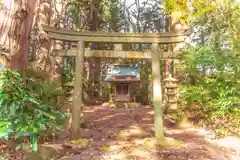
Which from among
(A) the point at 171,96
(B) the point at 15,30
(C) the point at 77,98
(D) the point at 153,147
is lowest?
(D) the point at 153,147

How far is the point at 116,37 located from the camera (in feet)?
19.5

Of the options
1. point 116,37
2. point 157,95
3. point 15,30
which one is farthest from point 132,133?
point 15,30

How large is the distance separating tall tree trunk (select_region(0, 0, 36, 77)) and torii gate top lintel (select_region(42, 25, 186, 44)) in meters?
2.10

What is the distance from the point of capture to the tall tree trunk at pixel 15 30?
11.6 feet

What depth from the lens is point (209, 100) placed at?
7.54m

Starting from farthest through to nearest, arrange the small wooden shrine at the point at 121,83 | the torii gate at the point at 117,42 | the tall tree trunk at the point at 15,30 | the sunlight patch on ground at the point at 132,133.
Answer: the small wooden shrine at the point at 121,83 < the sunlight patch on ground at the point at 132,133 < the torii gate at the point at 117,42 < the tall tree trunk at the point at 15,30

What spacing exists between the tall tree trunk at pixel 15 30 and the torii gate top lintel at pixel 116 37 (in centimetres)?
210

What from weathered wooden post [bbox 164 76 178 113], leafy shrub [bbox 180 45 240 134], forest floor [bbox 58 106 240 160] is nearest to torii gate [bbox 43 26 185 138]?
forest floor [bbox 58 106 240 160]

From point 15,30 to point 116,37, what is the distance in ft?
9.57

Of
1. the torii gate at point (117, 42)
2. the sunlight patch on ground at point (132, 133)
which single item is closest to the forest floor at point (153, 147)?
the sunlight patch on ground at point (132, 133)

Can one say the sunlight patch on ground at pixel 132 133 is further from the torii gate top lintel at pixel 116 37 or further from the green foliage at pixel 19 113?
the green foliage at pixel 19 113

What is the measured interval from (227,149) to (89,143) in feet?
12.0

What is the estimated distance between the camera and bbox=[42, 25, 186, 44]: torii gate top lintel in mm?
5879

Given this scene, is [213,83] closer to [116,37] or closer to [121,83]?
[116,37]
